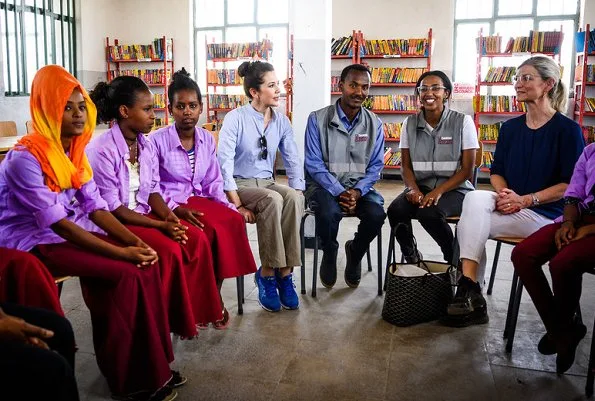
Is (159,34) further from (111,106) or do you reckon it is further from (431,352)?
(431,352)

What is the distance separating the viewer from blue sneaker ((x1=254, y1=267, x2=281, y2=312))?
105 inches

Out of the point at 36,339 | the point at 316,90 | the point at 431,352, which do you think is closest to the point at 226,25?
the point at 316,90

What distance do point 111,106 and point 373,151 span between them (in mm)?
1492

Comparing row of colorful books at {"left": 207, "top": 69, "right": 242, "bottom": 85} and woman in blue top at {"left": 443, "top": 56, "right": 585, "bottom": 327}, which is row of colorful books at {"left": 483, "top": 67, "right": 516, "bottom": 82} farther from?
woman in blue top at {"left": 443, "top": 56, "right": 585, "bottom": 327}

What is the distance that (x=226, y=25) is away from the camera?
8.28 m

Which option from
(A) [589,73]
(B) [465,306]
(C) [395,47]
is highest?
(C) [395,47]

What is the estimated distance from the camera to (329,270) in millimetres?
3010

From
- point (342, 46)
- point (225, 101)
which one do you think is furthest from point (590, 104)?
point (225, 101)

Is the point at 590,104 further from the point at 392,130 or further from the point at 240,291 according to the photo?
the point at 240,291

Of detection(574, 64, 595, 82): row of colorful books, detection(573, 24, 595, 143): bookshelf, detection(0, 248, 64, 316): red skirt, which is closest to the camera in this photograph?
detection(0, 248, 64, 316): red skirt

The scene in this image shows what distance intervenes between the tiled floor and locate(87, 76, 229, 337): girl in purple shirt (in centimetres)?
20

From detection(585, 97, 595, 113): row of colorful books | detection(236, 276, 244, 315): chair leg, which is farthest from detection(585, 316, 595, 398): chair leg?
detection(585, 97, 595, 113): row of colorful books

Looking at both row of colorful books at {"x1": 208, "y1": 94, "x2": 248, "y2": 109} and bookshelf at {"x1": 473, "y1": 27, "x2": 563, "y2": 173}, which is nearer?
bookshelf at {"x1": 473, "y1": 27, "x2": 563, "y2": 173}

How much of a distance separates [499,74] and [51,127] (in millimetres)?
6432
